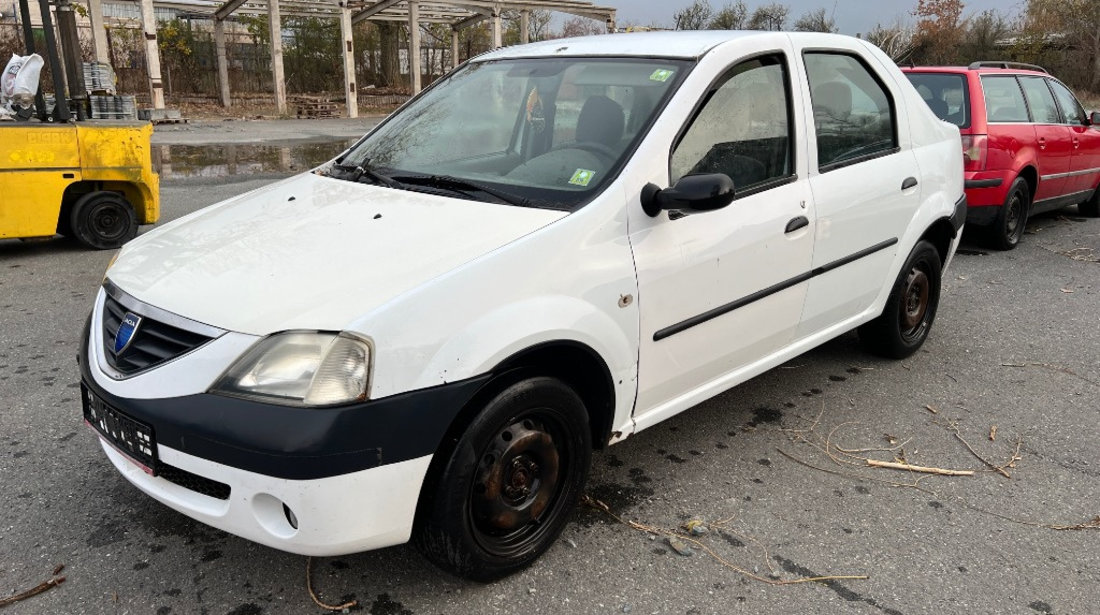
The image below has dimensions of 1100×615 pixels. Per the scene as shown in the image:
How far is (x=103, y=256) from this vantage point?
6992mm

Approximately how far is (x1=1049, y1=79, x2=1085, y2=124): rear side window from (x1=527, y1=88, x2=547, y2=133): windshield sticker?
6999mm

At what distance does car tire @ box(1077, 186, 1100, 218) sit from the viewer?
943 cm

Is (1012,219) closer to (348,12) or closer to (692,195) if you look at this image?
(692,195)

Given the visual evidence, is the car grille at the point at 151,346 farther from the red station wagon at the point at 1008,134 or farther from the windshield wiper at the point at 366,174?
the red station wagon at the point at 1008,134

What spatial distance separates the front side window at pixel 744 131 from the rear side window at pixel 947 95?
438 cm

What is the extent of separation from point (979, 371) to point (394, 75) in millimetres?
29951

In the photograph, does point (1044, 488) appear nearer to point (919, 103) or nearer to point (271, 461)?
point (919, 103)

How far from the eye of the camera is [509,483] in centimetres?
259

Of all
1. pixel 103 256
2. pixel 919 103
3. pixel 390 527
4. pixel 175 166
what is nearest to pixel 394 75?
pixel 175 166

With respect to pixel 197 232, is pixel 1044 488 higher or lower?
lower

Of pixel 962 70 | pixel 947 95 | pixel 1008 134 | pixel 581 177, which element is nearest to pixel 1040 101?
Answer: pixel 1008 134

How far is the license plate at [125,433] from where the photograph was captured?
237cm

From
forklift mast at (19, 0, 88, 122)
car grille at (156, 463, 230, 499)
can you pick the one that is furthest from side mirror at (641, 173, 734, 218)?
forklift mast at (19, 0, 88, 122)

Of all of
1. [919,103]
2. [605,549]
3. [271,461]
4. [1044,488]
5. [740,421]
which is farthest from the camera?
[919,103]
